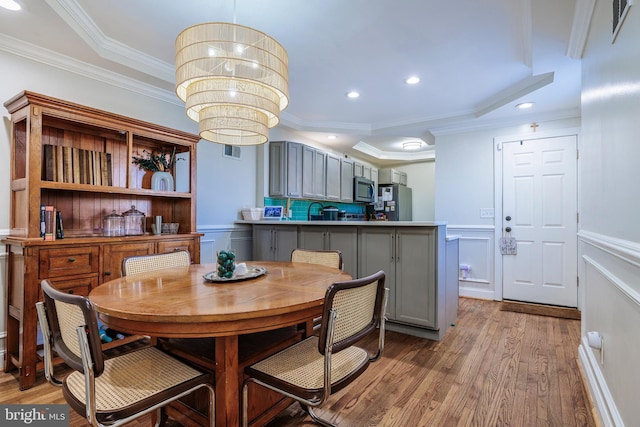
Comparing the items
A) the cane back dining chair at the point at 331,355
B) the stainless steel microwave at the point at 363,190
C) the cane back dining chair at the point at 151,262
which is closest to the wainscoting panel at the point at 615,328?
the cane back dining chair at the point at 331,355

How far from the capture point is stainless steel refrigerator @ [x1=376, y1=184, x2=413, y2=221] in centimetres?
674

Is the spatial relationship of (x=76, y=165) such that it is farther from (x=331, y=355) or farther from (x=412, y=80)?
(x=412, y=80)

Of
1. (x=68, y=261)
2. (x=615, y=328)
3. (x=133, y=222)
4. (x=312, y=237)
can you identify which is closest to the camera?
(x=615, y=328)

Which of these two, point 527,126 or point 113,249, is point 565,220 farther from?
point 113,249

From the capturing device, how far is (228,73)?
161 centimetres

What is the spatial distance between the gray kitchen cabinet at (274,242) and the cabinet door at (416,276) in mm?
1257

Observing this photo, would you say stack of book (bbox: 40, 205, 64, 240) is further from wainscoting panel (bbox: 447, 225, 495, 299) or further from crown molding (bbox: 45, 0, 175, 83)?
wainscoting panel (bbox: 447, 225, 495, 299)

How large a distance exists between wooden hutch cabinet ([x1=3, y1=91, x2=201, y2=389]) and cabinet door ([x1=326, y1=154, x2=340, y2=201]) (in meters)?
2.69

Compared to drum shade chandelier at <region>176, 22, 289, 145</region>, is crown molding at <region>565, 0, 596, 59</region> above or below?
above

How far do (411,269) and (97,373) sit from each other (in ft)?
8.03

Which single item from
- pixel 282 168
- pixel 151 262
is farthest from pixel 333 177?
pixel 151 262

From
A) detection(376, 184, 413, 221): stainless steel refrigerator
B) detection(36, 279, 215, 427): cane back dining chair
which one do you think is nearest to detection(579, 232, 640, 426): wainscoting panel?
detection(36, 279, 215, 427): cane back dining chair

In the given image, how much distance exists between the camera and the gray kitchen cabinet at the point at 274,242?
12.1 ft

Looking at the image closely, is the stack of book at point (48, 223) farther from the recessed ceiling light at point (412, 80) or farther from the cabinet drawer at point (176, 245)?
the recessed ceiling light at point (412, 80)
